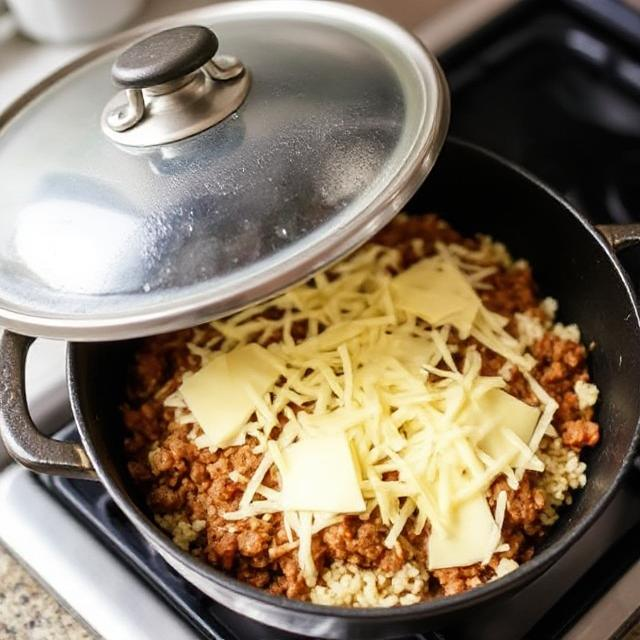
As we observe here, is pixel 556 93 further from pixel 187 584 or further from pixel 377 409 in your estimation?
pixel 187 584

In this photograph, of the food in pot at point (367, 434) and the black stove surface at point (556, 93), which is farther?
the black stove surface at point (556, 93)

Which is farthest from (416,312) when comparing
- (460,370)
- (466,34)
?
(466,34)

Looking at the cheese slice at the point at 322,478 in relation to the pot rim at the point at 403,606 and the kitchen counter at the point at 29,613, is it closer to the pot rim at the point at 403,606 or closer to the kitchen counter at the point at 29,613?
the pot rim at the point at 403,606

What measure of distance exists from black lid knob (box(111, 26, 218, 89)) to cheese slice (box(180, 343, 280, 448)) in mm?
320

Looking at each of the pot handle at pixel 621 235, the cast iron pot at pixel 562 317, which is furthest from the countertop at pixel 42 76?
the pot handle at pixel 621 235

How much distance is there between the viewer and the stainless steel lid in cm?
74

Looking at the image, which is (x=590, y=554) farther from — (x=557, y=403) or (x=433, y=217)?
(x=433, y=217)

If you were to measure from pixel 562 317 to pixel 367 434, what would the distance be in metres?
0.35

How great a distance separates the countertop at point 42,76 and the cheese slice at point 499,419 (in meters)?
0.46

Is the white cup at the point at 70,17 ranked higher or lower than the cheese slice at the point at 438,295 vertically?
higher

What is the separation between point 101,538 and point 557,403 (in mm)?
526

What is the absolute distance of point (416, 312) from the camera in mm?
978

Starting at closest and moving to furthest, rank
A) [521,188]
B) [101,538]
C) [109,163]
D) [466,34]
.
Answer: [109,163], [101,538], [521,188], [466,34]

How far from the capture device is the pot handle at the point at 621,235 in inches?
36.1
